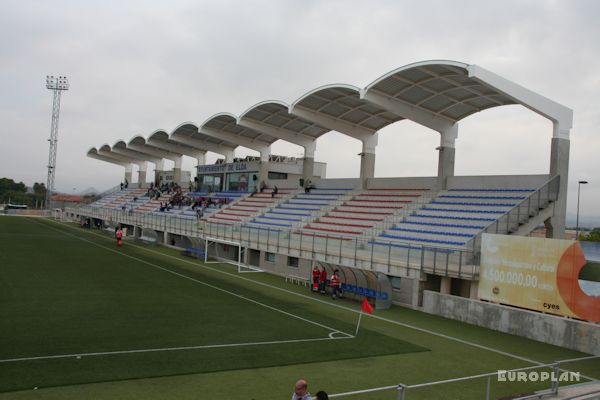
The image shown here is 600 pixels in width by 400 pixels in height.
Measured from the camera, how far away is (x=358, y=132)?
37.7 meters

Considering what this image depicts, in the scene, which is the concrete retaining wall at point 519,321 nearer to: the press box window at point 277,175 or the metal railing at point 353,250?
the metal railing at point 353,250

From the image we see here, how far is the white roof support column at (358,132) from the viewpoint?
36.7m

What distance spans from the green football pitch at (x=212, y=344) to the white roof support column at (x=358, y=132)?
15590 mm

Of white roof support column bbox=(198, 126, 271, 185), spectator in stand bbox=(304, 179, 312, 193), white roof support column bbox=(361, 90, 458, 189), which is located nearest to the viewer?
white roof support column bbox=(361, 90, 458, 189)

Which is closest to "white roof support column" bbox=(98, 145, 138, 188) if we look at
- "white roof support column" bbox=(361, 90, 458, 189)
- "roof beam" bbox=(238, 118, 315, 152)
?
"roof beam" bbox=(238, 118, 315, 152)

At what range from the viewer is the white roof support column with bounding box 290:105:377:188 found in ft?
120

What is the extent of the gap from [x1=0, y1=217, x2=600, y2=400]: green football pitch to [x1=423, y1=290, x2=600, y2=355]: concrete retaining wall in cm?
50

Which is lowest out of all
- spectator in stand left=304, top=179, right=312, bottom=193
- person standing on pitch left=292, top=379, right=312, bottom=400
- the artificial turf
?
the artificial turf

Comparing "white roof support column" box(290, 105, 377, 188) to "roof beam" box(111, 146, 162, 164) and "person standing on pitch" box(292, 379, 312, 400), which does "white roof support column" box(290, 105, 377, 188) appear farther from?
"roof beam" box(111, 146, 162, 164)

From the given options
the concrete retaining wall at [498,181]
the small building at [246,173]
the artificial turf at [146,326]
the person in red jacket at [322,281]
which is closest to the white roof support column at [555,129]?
the concrete retaining wall at [498,181]

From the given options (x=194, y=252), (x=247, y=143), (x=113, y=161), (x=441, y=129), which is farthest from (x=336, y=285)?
(x=113, y=161)

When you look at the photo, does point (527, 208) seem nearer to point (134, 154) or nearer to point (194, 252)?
point (194, 252)

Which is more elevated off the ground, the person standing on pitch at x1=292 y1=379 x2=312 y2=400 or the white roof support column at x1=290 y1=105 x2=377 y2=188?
the white roof support column at x1=290 y1=105 x2=377 y2=188

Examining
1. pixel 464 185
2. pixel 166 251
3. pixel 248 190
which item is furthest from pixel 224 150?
pixel 464 185
